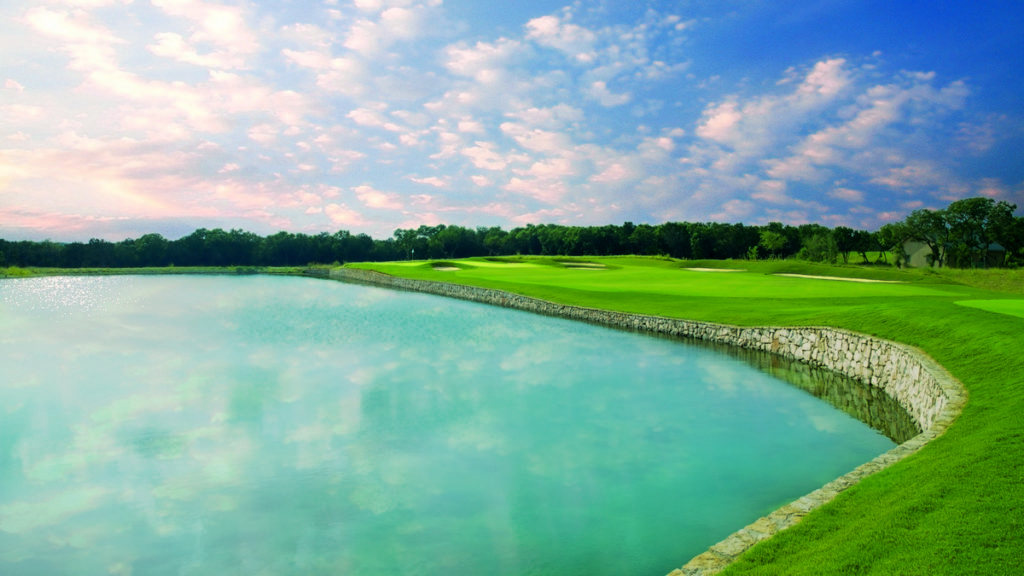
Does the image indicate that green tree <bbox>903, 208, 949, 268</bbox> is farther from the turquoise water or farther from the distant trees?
the turquoise water

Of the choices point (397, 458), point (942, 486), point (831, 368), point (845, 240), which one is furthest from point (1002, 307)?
Result: point (845, 240)

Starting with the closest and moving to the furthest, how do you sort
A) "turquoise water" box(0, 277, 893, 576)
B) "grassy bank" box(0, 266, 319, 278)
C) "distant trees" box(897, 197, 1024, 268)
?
"turquoise water" box(0, 277, 893, 576) → "distant trees" box(897, 197, 1024, 268) → "grassy bank" box(0, 266, 319, 278)

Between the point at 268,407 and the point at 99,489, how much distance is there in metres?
4.02

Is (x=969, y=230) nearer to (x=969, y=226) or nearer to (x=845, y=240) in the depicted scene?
(x=969, y=226)

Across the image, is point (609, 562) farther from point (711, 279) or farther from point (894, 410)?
point (711, 279)

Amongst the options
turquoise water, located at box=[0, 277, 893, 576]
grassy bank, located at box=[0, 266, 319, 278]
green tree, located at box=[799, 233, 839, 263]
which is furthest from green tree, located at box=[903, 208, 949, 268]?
grassy bank, located at box=[0, 266, 319, 278]

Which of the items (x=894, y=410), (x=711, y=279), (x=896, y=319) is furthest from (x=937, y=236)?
(x=894, y=410)

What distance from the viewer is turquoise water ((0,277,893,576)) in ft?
20.4

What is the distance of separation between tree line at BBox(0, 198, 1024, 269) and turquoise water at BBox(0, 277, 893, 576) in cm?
6507

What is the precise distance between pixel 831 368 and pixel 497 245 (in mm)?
95597

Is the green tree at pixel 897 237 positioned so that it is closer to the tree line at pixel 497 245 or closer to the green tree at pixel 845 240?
the tree line at pixel 497 245

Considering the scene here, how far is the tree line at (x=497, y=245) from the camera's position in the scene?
7475 cm

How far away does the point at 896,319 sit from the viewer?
15.1 m

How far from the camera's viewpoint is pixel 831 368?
15562mm
